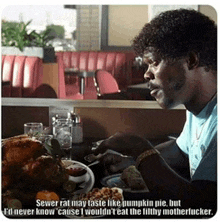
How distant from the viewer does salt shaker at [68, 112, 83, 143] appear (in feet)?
2.68

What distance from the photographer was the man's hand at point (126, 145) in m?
0.74

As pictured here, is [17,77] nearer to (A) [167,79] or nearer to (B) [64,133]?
(B) [64,133]

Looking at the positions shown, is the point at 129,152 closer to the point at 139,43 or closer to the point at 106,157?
the point at 106,157

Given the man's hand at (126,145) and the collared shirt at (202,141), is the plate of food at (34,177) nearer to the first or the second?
the man's hand at (126,145)

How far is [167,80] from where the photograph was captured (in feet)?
2.31

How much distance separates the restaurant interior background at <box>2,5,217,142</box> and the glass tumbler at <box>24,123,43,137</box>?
0.01 m

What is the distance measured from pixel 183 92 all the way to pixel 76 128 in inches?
10.1

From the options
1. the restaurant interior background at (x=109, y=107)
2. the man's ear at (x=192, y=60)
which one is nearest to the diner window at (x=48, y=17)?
Result: the restaurant interior background at (x=109, y=107)

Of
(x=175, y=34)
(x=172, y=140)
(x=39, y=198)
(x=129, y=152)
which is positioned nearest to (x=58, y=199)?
(x=39, y=198)

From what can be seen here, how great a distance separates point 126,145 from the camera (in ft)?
2.48

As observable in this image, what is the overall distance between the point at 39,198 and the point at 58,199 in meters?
0.04

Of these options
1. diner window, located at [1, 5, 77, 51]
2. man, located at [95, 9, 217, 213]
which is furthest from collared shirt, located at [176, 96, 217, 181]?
diner window, located at [1, 5, 77, 51]

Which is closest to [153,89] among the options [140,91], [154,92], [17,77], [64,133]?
[154,92]

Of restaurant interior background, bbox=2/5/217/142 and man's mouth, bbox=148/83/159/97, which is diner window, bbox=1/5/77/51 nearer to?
restaurant interior background, bbox=2/5/217/142
